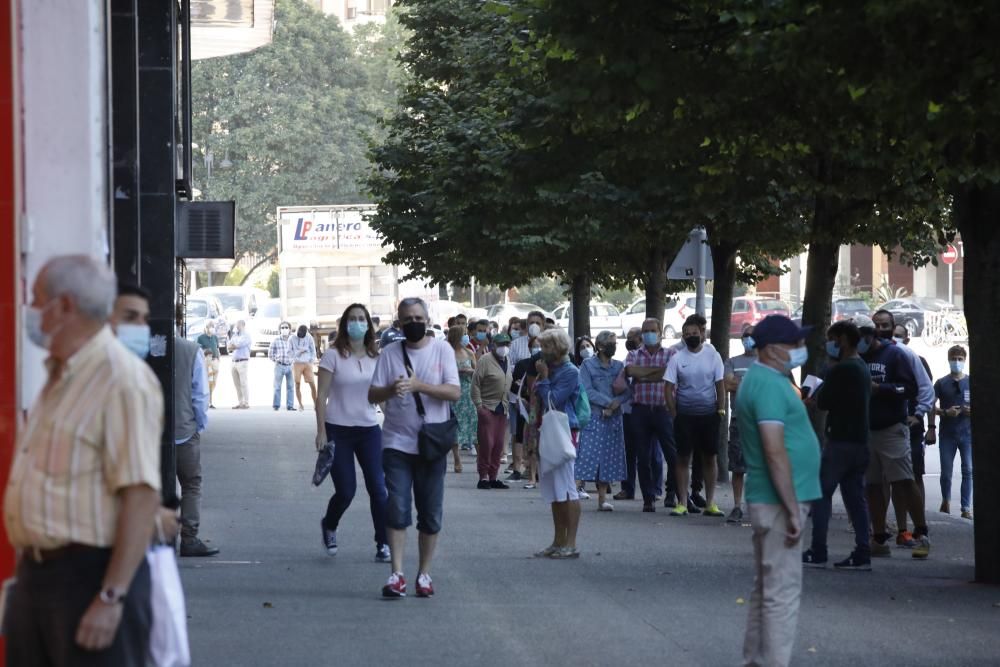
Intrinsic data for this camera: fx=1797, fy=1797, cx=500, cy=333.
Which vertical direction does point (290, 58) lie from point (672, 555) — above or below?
above

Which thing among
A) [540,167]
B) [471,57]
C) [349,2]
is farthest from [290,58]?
[540,167]

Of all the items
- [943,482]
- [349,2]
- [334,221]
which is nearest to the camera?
[943,482]

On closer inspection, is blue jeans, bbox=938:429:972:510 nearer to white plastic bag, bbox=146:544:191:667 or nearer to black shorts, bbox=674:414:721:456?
black shorts, bbox=674:414:721:456

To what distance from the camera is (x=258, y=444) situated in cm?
2650

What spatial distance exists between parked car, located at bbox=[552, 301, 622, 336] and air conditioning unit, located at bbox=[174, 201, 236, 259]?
159 ft

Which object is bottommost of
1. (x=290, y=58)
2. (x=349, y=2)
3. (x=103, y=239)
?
(x=103, y=239)

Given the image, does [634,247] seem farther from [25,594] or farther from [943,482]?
[25,594]

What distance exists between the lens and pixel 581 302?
99.5ft

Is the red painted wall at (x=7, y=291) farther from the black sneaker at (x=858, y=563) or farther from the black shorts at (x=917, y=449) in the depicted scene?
the black shorts at (x=917, y=449)

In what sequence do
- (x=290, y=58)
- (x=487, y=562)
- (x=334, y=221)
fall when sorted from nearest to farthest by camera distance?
1. (x=487, y=562)
2. (x=334, y=221)
3. (x=290, y=58)

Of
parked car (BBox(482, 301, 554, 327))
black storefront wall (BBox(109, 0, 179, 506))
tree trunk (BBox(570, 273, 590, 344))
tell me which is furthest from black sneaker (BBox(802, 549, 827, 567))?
parked car (BBox(482, 301, 554, 327))

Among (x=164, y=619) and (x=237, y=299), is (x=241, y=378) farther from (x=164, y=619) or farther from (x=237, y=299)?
(x=164, y=619)

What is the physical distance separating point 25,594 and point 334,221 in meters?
52.9

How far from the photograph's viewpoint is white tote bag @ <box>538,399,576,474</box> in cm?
1326
